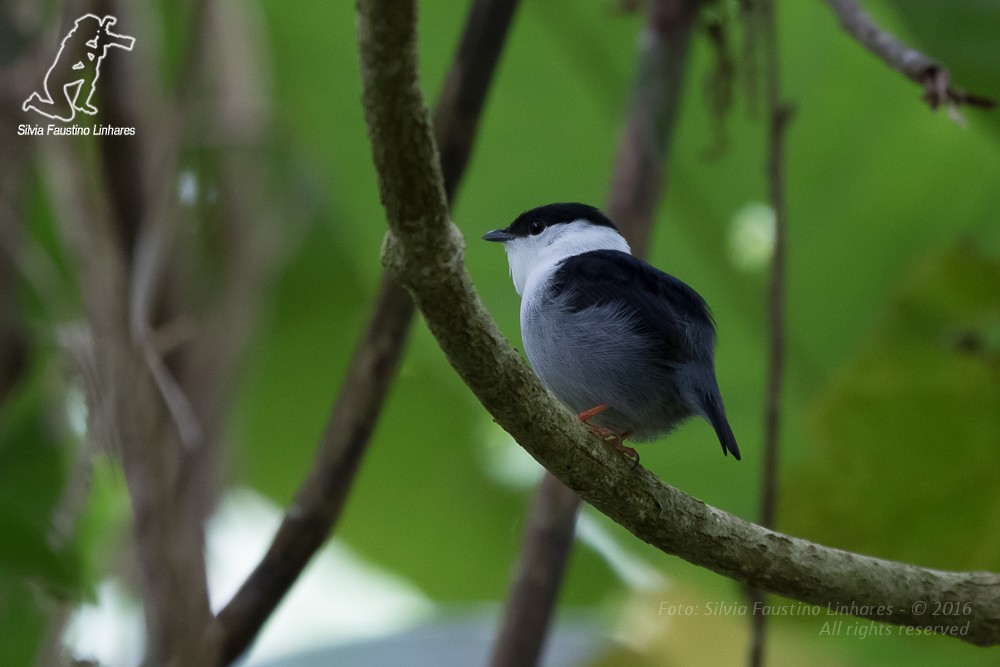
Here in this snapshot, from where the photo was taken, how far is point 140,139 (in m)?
2.94

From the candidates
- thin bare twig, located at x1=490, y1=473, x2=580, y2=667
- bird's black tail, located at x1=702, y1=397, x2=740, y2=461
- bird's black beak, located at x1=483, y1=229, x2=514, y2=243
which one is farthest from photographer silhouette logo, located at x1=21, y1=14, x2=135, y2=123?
bird's black tail, located at x1=702, y1=397, x2=740, y2=461

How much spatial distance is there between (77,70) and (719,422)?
6.85 ft

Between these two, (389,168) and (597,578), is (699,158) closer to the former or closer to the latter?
(597,578)

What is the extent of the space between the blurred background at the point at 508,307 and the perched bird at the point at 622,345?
837 millimetres

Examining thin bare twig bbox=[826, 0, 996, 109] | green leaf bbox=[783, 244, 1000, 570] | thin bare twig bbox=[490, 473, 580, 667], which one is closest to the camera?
thin bare twig bbox=[826, 0, 996, 109]

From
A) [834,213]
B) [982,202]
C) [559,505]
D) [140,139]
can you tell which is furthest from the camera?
[834,213]

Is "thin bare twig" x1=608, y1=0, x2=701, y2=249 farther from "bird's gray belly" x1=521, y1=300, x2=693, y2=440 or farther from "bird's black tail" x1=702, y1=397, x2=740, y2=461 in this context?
"bird's black tail" x1=702, y1=397, x2=740, y2=461

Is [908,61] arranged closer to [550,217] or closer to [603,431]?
[603,431]

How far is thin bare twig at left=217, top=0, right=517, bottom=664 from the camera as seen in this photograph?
7.95 ft

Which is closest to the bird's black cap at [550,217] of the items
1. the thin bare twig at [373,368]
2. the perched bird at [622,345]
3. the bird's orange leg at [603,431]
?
the thin bare twig at [373,368]

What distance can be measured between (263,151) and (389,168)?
2.65m

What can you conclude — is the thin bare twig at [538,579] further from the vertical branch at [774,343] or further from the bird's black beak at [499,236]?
the bird's black beak at [499,236]

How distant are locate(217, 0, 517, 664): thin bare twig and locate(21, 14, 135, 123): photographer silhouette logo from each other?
936 mm

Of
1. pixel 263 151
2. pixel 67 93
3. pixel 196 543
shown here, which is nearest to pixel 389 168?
pixel 196 543
